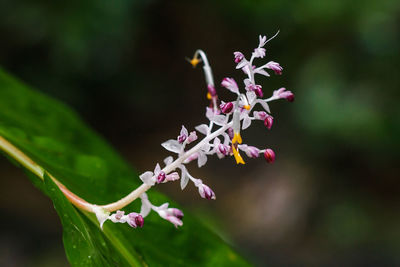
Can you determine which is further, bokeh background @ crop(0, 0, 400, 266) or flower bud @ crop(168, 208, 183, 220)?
bokeh background @ crop(0, 0, 400, 266)

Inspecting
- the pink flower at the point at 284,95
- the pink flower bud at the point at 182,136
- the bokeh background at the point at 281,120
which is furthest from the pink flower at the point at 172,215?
the bokeh background at the point at 281,120

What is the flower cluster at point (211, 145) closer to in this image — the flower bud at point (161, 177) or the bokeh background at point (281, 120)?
the flower bud at point (161, 177)

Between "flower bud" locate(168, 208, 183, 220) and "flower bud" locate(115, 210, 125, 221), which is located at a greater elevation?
"flower bud" locate(115, 210, 125, 221)

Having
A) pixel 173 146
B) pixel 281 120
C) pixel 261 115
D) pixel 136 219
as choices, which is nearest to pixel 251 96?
pixel 261 115

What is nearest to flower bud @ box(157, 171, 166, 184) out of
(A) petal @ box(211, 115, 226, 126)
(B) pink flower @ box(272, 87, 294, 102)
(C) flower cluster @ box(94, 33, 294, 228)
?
(C) flower cluster @ box(94, 33, 294, 228)

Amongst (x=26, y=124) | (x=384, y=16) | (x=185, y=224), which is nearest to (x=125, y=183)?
(x=185, y=224)

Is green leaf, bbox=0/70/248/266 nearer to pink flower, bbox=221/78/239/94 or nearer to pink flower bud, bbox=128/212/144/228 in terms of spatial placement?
pink flower bud, bbox=128/212/144/228
